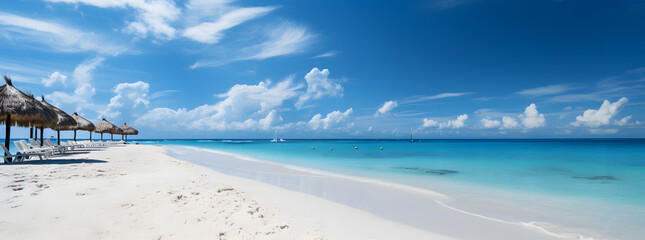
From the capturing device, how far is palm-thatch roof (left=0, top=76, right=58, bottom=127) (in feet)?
32.8

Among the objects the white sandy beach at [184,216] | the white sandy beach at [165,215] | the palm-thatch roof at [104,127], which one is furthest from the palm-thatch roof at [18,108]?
the palm-thatch roof at [104,127]

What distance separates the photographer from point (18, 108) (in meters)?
10.2

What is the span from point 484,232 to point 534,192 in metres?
5.22

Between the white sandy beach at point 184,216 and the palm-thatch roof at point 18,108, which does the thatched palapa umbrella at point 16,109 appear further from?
the white sandy beach at point 184,216

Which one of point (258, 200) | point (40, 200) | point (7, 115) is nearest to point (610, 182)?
point (258, 200)

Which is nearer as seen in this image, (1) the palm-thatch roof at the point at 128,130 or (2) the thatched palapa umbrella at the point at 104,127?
(2) the thatched palapa umbrella at the point at 104,127

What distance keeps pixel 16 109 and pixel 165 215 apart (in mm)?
11029

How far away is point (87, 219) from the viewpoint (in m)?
3.56

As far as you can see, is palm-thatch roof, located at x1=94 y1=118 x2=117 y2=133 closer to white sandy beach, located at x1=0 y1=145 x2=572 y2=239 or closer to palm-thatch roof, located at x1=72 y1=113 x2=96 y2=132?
palm-thatch roof, located at x1=72 y1=113 x2=96 y2=132

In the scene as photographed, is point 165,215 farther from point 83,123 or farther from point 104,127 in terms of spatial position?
point 104,127

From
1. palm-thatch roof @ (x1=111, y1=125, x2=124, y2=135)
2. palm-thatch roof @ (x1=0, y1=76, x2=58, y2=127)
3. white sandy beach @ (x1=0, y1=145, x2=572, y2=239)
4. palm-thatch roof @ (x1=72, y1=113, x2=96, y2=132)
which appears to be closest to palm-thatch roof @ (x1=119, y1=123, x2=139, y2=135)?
palm-thatch roof @ (x1=111, y1=125, x2=124, y2=135)

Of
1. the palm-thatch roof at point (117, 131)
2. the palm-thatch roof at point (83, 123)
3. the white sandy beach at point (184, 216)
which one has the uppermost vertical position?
the palm-thatch roof at point (83, 123)

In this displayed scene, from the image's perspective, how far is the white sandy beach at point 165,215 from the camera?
3.28 meters

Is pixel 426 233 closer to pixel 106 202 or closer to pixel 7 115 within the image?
pixel 106 202
